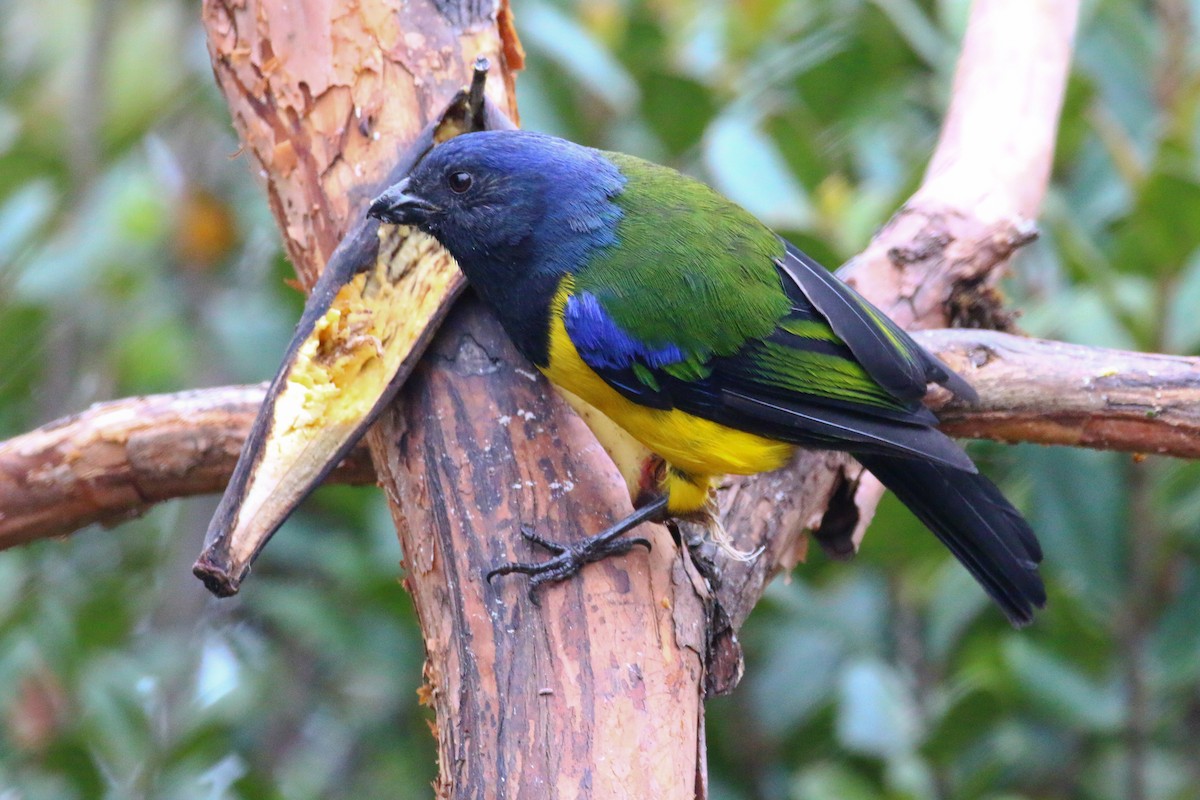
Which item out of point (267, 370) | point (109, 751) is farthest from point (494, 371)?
point (109, 751)

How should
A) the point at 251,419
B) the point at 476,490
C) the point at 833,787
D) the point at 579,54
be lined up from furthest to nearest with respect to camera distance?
the point at 579,54
the point at 833,787
the point at 251,419
the point at 476,490

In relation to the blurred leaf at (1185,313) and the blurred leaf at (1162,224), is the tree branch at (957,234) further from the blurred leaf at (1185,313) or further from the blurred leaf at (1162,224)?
the blurred leaf at (1185,313)

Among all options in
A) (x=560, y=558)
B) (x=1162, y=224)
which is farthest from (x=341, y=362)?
(x=1162, y=224)

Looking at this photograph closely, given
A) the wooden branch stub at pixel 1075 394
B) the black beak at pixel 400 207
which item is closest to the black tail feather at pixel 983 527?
the wooden branch stub at pixel 1075 394

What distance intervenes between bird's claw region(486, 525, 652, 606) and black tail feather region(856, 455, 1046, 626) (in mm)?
708

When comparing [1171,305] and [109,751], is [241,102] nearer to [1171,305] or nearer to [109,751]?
[109,751]

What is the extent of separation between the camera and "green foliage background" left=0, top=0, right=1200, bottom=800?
10.2 ft

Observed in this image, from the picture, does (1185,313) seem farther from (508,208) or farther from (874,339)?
(508,208)

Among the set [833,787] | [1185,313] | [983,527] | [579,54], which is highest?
[579,54]

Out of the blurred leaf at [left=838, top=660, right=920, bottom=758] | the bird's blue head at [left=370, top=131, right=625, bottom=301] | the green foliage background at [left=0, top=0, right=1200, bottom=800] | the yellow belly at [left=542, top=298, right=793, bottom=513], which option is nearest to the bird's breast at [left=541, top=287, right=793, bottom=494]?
the yellow belly at [left=542, top=298, right=793, bottom=513]

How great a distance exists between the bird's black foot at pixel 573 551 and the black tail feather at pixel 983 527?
0.64m

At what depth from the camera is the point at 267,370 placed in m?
3.58

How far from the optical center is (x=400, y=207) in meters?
2.42

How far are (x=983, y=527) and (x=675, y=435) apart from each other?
0.70 meters
